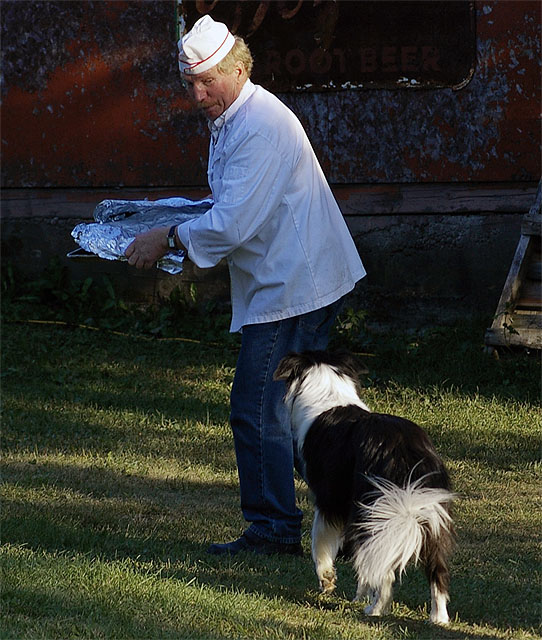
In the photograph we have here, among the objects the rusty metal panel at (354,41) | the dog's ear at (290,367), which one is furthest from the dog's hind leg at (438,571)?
the rusty metal panel at (354,41)

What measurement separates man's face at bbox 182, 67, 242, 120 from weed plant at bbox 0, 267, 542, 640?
199 centimetres

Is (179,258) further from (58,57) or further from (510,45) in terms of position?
(58,57)

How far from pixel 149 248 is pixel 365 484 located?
1.36 metres

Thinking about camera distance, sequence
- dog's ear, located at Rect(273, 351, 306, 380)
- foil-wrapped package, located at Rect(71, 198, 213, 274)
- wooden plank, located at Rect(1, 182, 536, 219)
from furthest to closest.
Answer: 1. wooden plank, located at Rect(1, 182, 536, 219)
2. foil-wrapped package, located at Rect(71, 198, 213, 274)
3. dog's ear, located at Rect(273, 351, 306, 380)

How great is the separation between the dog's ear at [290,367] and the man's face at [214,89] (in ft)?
3.59

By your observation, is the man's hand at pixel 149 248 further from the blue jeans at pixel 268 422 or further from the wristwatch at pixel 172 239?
the blue jeans at pixel 268 422

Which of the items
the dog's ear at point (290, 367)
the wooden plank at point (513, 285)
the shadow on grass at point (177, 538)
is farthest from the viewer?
the wooden plank at point (513, 285)

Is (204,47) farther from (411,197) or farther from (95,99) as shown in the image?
(95,99)

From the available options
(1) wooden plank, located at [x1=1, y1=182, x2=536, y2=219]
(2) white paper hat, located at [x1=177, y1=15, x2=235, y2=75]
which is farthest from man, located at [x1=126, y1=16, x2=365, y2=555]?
(1) wooden plank, located at [x1=1, y1=182, x2=536, y2=219]

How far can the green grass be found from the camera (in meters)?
3.74

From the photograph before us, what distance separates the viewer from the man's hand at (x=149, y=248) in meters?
4.18

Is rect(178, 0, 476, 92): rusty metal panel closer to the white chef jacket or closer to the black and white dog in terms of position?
the white chef jacket

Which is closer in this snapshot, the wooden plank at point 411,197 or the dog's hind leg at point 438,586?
the dog's hind leg at point 438,586

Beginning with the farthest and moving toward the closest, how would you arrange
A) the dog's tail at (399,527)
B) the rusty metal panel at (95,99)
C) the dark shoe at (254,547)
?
the rusty metal panel at (95,99)
the dark shoe at (254,547)
the dog's tail at (399,527)
